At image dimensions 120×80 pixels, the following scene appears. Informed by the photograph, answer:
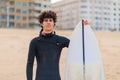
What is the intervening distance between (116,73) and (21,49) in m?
6.66

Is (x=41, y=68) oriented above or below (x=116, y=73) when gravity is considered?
above

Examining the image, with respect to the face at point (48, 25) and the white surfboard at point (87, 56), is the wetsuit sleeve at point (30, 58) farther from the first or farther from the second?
the white surfboard at point (87, 56)

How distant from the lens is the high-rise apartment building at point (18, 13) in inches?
2596

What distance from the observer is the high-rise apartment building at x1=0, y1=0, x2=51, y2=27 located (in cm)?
6594

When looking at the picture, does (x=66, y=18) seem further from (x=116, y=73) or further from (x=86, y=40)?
(x=86, y=40)

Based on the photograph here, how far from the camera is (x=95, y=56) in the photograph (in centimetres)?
405

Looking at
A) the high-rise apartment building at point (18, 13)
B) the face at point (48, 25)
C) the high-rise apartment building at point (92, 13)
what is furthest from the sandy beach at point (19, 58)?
the high-rise apartment building at point (92, 13)

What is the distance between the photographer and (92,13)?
318ft

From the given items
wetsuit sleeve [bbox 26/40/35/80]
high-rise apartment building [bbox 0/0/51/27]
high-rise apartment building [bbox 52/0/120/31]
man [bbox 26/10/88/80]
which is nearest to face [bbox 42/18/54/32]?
man [bbox 26/10/88/80]

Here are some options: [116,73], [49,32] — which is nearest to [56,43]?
[49,32]

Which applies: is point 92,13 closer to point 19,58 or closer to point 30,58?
point 19,58

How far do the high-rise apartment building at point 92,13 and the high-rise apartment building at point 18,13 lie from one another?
21152 mm

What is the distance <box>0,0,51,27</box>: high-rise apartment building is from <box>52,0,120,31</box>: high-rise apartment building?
21.2 m

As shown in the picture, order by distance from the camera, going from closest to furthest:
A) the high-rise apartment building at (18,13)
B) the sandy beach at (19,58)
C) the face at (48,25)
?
the face at (48,25) → the sandy beach at (19,58) → the high-rise apartment building at (18,13)
